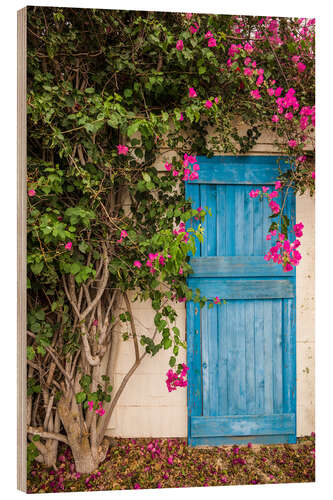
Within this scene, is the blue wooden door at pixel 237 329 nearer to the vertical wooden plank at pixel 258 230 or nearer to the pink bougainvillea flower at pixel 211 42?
the vertical wooden plank at pixel 258 230

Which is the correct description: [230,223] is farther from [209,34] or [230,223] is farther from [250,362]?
[209,34]

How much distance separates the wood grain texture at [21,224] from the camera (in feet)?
4.27

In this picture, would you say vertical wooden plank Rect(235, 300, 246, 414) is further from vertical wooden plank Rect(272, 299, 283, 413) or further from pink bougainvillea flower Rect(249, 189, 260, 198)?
pink bougainvillea flower Rect(249, 189, 260, 198)

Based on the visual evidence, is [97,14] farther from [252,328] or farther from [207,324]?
[252,328]

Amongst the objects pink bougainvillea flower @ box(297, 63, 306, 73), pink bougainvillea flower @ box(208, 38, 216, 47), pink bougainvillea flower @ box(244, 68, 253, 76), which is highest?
pink bougainvillea flower @ box(208, 38, 216, 47)

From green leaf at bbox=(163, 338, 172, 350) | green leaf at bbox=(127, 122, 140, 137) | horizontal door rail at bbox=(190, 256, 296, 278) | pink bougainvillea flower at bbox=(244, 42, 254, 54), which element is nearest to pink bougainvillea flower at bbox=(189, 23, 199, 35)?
pink bougainvillea flower at bbox=(244, 42, 254, 54)

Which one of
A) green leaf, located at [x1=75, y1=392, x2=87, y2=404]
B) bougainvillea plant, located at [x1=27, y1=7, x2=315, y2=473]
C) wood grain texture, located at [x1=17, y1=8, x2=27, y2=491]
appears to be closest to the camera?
wood grain texture, located at [x1=17, y1=8, x2=27, y2=491]

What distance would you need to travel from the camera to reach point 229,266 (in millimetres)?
1657

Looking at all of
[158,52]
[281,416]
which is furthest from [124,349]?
[158,52]

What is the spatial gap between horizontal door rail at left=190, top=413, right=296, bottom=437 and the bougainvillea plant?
26cm

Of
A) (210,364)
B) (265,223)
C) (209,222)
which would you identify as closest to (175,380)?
(210,364)

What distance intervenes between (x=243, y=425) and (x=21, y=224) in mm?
1408

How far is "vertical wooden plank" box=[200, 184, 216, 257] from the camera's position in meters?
1.64

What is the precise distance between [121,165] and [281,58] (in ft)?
3.00
